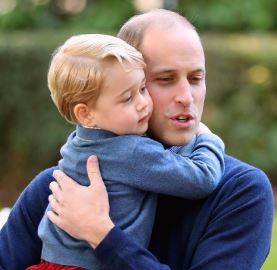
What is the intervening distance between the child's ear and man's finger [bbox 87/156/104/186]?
0.38 ft

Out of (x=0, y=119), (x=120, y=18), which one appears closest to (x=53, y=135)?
(x=0, y=119)

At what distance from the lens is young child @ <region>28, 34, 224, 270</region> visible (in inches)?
107

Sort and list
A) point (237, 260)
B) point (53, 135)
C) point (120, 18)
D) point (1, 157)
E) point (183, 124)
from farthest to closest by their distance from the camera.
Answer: point (120, 18), point (1, 157), point (53, 135), point (183, 124), point (237, 260)

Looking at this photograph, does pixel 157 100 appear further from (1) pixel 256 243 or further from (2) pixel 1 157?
(2) pixel 1 157

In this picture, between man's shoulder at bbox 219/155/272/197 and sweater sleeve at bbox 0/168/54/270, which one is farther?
sweater sleeve at bbox 0/168/54/270

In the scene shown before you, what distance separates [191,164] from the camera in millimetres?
2762

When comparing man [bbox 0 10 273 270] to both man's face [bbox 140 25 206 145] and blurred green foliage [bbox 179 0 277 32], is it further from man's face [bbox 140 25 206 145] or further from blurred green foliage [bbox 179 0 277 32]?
blurred green foliage [bbox 179 0 277 32]

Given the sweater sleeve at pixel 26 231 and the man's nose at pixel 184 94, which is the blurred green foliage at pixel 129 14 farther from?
the man's nose at pixel 184 94

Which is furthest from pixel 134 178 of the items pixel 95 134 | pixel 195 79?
pixel 195 79

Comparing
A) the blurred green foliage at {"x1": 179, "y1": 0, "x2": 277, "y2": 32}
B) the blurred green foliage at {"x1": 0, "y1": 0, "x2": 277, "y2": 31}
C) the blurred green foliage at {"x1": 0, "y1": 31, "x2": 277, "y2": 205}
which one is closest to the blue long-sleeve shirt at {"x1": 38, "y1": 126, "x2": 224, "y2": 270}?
the blurred green foliage at {"x1": 0, "y1": 31, "x2": 277, "y2": 205}

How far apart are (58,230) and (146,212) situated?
0.97 ft

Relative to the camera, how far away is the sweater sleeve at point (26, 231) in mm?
3070

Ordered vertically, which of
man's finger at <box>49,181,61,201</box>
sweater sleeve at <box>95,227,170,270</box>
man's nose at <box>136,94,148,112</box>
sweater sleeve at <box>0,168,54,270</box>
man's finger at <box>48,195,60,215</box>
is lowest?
sweater sleeve at <box>0,168,54,270</box>

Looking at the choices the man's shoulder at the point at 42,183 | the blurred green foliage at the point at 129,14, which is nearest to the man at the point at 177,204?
the man's shoulder at the point at 42,183
